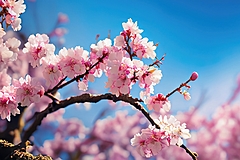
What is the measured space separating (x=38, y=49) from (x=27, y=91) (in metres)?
0.14

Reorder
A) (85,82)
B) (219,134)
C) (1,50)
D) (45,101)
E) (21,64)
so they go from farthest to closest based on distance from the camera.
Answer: (219,134) < (45,101) < (21,64) < (85,82) < (1,50)

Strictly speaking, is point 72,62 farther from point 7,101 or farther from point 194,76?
point 194,76

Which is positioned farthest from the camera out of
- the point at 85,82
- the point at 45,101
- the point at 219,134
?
the point at 219,134

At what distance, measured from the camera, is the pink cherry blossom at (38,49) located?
1.05m

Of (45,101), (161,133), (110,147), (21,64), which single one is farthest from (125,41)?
(110,147)

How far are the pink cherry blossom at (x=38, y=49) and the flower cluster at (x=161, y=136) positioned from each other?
37cm

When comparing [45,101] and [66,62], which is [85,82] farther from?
[45,101]

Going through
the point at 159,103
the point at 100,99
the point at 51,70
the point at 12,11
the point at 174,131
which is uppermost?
the point at 12,11

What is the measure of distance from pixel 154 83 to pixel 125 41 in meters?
0.15

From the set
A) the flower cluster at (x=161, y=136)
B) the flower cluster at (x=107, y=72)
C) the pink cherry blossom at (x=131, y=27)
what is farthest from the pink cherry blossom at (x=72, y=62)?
the flower cluster at (x=161, y=136)

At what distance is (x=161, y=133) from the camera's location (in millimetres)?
1003

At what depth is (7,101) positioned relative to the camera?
3.31 feet

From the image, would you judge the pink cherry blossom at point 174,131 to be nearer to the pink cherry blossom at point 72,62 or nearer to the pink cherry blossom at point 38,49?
the pink cherry blossom at point 72,62

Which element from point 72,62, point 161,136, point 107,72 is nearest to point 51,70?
point 72,62
